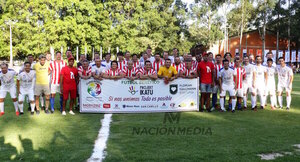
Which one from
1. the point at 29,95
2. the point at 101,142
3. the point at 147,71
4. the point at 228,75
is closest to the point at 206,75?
the point at 228,75

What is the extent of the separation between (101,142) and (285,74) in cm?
770

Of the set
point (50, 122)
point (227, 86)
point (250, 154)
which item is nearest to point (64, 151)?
point (50, 122)

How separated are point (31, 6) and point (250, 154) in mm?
36593

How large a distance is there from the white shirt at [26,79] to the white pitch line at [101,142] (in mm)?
2842

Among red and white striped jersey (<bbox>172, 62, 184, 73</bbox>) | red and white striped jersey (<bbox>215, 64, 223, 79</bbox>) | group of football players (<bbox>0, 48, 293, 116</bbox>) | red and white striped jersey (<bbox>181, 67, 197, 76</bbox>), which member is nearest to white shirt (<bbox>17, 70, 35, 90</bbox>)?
group of football players (<bbox>0, 48, 293, 116</bbox>)

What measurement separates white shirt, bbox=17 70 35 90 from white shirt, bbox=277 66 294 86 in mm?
8827

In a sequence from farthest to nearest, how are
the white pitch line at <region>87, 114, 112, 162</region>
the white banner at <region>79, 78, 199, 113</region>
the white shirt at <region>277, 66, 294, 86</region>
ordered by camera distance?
1. the white shirt at <region>277, 66, 294, 86</region>
2. the white banner at <region>79, 78, 199, 113</region>
3. the white pitch line at <region>87, 114, 112, 162</region>

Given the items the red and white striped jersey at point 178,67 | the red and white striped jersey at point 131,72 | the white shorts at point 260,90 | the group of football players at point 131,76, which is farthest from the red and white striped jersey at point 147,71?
the white shorts at point 260,90

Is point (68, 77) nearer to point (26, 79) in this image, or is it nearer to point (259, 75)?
point (26, 79)

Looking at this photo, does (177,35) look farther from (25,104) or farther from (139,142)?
(139,142)

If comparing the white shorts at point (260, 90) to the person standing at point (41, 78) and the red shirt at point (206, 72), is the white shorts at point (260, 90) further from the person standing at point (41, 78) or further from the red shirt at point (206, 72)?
the person standing at point (41, 78)

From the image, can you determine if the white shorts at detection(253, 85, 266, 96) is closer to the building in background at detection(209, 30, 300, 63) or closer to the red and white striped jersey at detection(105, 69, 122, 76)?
the red and white striped jersey at detection(105, 69, 122, 76)

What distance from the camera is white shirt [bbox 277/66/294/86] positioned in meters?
10.4

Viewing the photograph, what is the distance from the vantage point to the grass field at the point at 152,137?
5.11 meters
